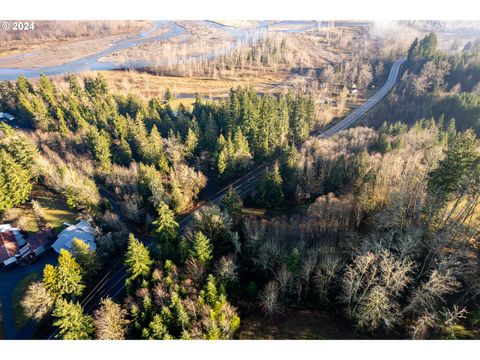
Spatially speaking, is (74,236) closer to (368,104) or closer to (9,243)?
(9,243)

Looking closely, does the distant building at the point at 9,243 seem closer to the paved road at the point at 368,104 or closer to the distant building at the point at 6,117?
the distant building at the point at 6,117

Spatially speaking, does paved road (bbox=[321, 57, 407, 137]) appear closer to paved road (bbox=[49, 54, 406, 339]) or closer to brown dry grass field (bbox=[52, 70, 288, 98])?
paved road (bbox=[49, 54, 406, 339])

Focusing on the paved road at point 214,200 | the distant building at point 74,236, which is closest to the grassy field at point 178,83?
the paved road at point 214,200

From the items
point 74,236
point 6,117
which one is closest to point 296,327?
point 74,236

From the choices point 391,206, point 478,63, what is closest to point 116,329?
point 391,206

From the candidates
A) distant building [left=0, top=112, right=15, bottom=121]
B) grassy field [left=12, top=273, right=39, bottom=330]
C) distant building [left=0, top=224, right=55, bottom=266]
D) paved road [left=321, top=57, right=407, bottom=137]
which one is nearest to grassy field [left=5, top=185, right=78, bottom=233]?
distant building [left=0, top=224, right=55, bottom=266]

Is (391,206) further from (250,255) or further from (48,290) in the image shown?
(48,290)
